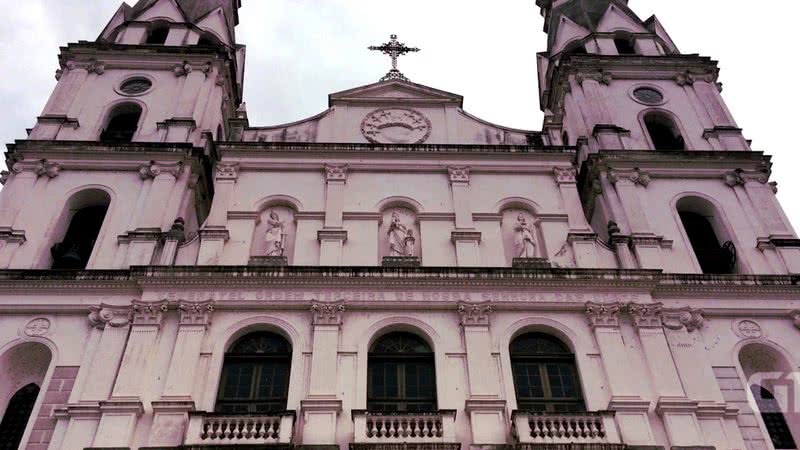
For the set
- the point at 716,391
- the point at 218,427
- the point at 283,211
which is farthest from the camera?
the point at 283,211

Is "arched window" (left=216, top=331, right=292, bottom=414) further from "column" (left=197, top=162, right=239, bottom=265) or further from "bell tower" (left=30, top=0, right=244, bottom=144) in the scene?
"bell tower" (left=30, top=0, right=244, bottom=144)

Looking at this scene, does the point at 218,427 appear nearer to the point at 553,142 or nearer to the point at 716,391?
the point at 716,391

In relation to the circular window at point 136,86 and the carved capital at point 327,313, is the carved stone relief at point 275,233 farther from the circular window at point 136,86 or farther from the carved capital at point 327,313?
the circular window at point 136,86

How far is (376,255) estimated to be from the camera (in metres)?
21.8

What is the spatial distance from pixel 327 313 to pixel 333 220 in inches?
148

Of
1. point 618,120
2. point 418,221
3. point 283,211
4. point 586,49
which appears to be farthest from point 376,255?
point 586,49

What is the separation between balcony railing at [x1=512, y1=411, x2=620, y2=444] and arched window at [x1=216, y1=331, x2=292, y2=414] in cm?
530

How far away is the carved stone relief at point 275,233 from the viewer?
21.8m

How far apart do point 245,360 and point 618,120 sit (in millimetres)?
15443

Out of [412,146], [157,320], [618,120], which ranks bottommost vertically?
[157,320]

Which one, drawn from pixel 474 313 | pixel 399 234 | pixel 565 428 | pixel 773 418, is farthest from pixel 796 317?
pixel 399 234

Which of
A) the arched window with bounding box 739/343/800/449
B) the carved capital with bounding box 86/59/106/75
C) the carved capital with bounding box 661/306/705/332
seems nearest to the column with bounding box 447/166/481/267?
the carved capital with bounding box 661/306/705/332

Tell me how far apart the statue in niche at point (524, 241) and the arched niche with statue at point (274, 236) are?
243 inches

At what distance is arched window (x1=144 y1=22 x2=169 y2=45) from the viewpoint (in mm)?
31281
